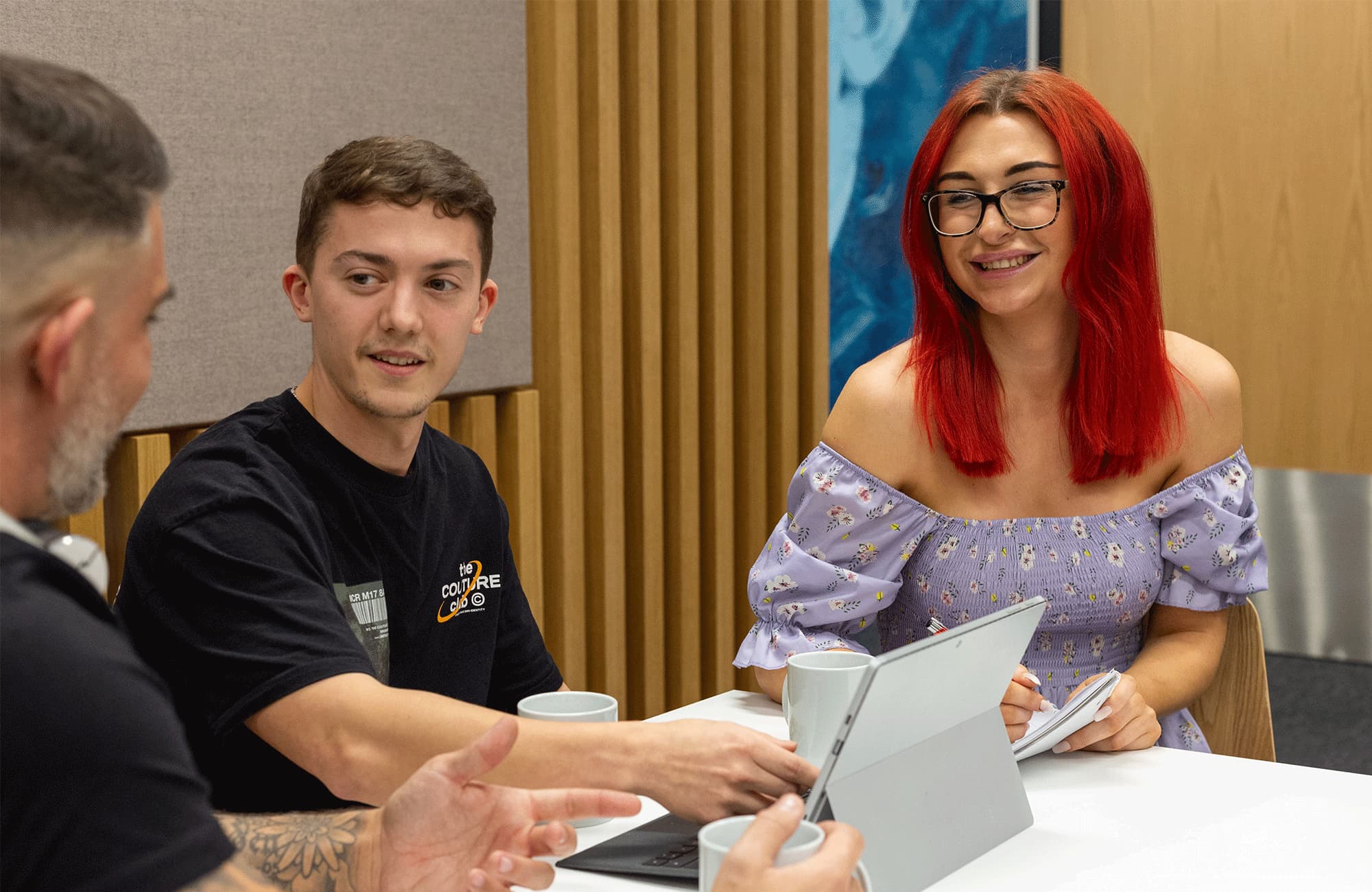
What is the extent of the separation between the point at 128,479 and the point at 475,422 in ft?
2.48

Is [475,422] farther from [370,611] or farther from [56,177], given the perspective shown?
[56,177]

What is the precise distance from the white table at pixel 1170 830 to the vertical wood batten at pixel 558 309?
1.40 meters

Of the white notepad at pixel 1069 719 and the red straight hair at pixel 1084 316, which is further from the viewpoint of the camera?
the red straight hair at pixel 1084 316

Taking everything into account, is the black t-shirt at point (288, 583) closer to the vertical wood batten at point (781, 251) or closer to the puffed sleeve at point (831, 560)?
the puffed sleeve at point (831, 560)

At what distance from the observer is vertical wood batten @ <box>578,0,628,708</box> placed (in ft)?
9.66

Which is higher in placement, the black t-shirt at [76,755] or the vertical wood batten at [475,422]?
the black t-shirt at [76,755]

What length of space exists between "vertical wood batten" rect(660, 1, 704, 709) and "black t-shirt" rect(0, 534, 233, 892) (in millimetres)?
2456

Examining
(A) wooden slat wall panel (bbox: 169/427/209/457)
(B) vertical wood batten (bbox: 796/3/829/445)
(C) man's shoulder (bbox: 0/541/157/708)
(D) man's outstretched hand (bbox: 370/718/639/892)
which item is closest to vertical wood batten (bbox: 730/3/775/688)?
(B) vertical wood batten (bbox: 796/3/829/445)

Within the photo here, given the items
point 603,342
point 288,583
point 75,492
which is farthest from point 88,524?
point 75,492

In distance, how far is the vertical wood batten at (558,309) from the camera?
287 centimetres

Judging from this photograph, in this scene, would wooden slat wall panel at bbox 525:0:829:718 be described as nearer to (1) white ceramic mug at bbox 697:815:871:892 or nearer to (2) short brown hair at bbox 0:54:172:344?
(1) white ceramic mug at bbox 697:815:871:892

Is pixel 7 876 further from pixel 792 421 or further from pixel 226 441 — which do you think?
pixel 792 421

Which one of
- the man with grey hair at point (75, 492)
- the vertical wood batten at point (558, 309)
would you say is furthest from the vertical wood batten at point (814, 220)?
the man with grey hair at point (75, 492)

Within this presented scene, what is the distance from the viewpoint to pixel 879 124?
13.3 feet
